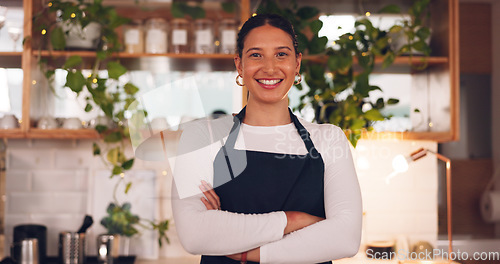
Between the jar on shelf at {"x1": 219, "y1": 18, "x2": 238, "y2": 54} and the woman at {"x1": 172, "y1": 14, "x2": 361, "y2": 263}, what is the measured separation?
99cm

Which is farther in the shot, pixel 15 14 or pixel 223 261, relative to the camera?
pixel 15 14

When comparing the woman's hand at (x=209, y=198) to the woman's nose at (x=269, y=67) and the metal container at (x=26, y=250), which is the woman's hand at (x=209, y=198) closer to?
the woman's nose at (x=269, y=67)

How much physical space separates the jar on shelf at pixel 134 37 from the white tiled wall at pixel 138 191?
0.60 metres

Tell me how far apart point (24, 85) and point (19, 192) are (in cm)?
63

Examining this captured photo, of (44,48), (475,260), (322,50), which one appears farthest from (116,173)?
(475,260)

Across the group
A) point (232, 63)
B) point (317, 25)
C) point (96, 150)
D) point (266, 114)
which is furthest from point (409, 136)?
point (96, 150)

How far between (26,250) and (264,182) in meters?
1.41

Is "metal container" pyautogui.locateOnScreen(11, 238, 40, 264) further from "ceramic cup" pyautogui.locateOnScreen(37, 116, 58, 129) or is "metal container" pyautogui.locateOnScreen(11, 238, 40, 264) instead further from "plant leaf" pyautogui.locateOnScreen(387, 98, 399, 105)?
"plant leaf" pyautogui.locateOnScreen(387, 98, 399, 105)

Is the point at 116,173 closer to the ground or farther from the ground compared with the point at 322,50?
closer to the ground

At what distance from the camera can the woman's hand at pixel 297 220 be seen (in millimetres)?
1214

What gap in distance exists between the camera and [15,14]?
230cm

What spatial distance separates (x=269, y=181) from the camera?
4.15 ft

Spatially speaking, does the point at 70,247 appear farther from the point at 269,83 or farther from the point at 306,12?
the point at 306,12

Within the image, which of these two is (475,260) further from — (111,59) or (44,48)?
(44,48)
